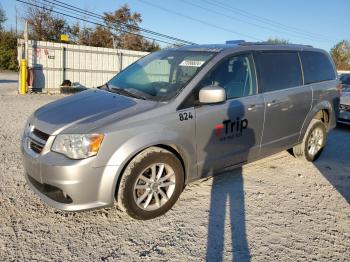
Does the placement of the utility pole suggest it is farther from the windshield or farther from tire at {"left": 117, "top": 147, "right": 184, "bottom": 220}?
tire at {"left": 117, "top": 147, "right": 184, "bottom": 220}

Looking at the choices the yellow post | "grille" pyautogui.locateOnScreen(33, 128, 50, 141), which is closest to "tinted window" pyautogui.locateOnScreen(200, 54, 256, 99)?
"grille" pyautogui.locateOnScreen(33, 128, 50, 141)

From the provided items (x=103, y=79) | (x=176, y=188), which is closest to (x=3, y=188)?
(x=176, y=188)

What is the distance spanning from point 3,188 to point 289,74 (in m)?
4.27

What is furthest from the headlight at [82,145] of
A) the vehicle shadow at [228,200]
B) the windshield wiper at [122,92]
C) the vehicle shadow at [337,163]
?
the vehicle shadow at [337,163]

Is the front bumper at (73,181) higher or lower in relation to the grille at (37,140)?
lower

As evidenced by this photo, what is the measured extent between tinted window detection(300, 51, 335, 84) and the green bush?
3959 centimetres

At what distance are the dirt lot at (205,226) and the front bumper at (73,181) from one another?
32 cm

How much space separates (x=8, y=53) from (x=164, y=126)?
40914 millimetres

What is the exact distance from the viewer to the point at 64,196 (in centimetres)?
324

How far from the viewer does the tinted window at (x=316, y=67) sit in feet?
18.1

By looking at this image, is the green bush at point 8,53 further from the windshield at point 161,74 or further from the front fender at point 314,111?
the front fender at point 314,111

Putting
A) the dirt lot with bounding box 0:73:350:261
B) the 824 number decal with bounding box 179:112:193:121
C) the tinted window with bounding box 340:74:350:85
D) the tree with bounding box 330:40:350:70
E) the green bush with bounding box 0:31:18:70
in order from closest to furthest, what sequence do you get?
the dirt lot with bounding box 0:73:350:261 < the 824 number decal with bounding box 179:112:193:121 < the tinted window with bounding box 340:74:350:85 < the green bush with bounding box 0:31:18:70 < the tree with bounding box 330:40:350:70

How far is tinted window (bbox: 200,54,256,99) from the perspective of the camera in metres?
4.08

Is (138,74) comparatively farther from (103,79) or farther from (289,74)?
(103,79)
